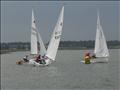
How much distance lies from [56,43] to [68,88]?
43.4ft

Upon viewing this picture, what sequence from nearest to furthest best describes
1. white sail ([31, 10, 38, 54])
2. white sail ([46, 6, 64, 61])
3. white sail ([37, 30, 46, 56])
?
1. white sail ([46, 6, 64, 61])
2. white sail ([37, 30, 46, 56])
3. white sail ([31, 10, 38, 54])

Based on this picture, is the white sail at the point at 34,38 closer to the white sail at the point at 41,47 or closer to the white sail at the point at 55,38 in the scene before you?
the white sail at the point at 41,47

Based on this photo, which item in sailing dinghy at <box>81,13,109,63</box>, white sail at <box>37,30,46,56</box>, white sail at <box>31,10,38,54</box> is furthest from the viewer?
sailing dinghy at <box>81,13,109,63</box>

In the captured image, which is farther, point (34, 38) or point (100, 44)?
point (100, 44)

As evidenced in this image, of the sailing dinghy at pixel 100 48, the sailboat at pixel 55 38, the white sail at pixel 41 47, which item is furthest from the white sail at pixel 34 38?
the sailboat at pixel 55 38

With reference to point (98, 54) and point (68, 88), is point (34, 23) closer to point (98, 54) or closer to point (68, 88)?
point (98, 54)

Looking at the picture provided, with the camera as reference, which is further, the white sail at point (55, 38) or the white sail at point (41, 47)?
the white sail at point (41, 47)

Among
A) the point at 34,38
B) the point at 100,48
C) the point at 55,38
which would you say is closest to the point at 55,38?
the point at 55,38

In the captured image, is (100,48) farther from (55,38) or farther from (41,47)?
(55,38)

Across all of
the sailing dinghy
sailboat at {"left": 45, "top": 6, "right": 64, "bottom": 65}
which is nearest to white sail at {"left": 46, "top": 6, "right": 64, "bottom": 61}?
sailboat at {"left": 45, "top": 6, "right": 64, "bottom": 65}

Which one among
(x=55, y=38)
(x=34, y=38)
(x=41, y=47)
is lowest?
(x=41, y=47)

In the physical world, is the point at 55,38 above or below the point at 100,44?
above

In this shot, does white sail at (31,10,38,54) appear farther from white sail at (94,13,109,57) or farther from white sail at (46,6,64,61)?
white sail at (46,6,64,61)

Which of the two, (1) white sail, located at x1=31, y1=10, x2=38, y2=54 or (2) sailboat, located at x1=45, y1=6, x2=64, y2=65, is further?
(1) white sail, located at x1=31, y1=10, x2=38, y2=54
